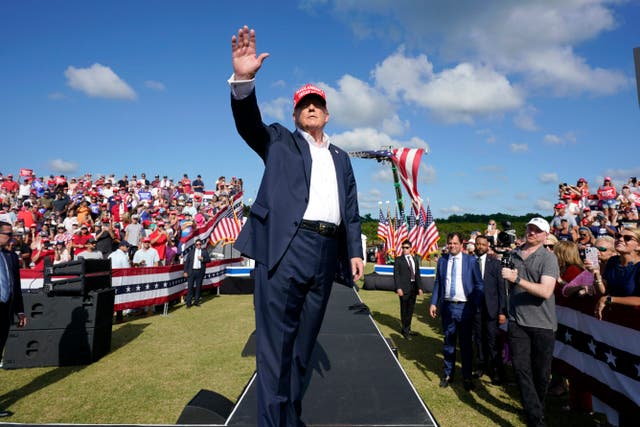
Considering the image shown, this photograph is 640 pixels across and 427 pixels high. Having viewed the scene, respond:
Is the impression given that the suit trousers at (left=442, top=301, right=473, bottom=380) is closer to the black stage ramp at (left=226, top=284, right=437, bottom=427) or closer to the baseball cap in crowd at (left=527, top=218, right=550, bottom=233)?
the black stage ramp at (left=226, top=284, right=437, bottom=427)

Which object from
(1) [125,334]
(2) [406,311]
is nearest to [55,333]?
(1) [125,334]

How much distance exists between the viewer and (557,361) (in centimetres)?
500

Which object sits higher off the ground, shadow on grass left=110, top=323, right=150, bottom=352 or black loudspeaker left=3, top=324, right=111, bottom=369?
black loudspeaker left=3, top=324, right=111, bottom=369

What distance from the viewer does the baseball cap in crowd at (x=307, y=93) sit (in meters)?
2.38

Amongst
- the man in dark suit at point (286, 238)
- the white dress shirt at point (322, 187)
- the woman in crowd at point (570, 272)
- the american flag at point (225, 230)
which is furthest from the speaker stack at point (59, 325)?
the american flag at point (225, 230)

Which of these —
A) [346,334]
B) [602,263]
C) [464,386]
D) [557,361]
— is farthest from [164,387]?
[602,263]

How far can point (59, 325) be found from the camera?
6.24m

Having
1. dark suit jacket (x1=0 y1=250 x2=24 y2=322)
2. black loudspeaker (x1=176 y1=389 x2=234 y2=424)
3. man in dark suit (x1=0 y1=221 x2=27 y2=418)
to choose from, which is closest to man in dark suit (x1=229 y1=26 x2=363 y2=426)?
black loudspeaker (x1=176 y1=389 x2=234 y2=424)

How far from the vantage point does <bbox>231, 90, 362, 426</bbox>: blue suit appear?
6.89ft

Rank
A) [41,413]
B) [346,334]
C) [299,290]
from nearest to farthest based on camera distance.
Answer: [299,290] < [41,413] < [346,334]

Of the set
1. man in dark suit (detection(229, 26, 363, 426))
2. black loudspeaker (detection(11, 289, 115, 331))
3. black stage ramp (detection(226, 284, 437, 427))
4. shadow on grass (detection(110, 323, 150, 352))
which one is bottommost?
shadow on grass (detection(110, 323, 150, 352))

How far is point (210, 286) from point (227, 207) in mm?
3171

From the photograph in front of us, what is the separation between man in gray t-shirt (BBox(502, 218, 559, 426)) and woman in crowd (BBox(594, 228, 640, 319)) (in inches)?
23.3

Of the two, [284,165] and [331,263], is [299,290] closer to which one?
[331,263]
